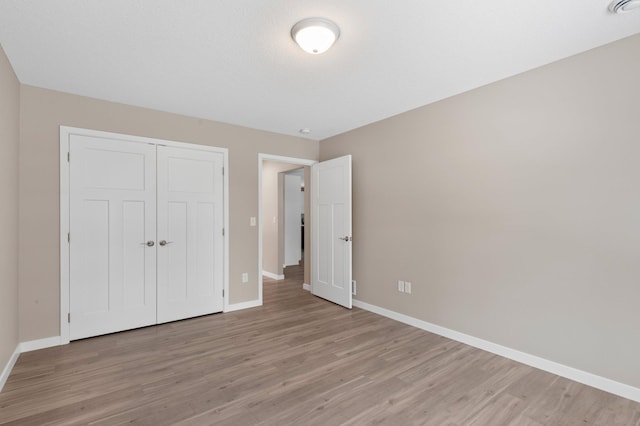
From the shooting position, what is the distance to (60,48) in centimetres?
227

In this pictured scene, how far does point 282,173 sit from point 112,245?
3446 mm

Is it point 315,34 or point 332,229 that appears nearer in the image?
point 315,34

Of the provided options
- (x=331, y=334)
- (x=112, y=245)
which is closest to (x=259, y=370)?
(x=331, y=334)

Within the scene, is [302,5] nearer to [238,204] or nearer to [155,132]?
[155,132]

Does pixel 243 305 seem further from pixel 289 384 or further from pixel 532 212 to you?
pixel 532 212

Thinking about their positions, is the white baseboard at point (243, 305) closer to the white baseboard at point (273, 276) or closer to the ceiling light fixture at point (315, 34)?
the white baseboard at point (273, 276)

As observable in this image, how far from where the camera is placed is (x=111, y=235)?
326 cm

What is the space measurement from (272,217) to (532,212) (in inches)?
185

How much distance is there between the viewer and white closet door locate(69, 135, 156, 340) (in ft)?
10.2

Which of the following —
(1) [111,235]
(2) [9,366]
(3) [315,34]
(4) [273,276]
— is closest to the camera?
(3) [315,34]

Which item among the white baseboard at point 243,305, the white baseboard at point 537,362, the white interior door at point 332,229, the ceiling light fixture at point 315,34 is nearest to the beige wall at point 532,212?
the white baseboard at point 537,362

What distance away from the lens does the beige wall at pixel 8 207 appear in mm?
2279

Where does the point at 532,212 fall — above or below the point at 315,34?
below

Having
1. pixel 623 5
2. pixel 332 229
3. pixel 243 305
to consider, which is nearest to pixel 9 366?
pixel 243 305
